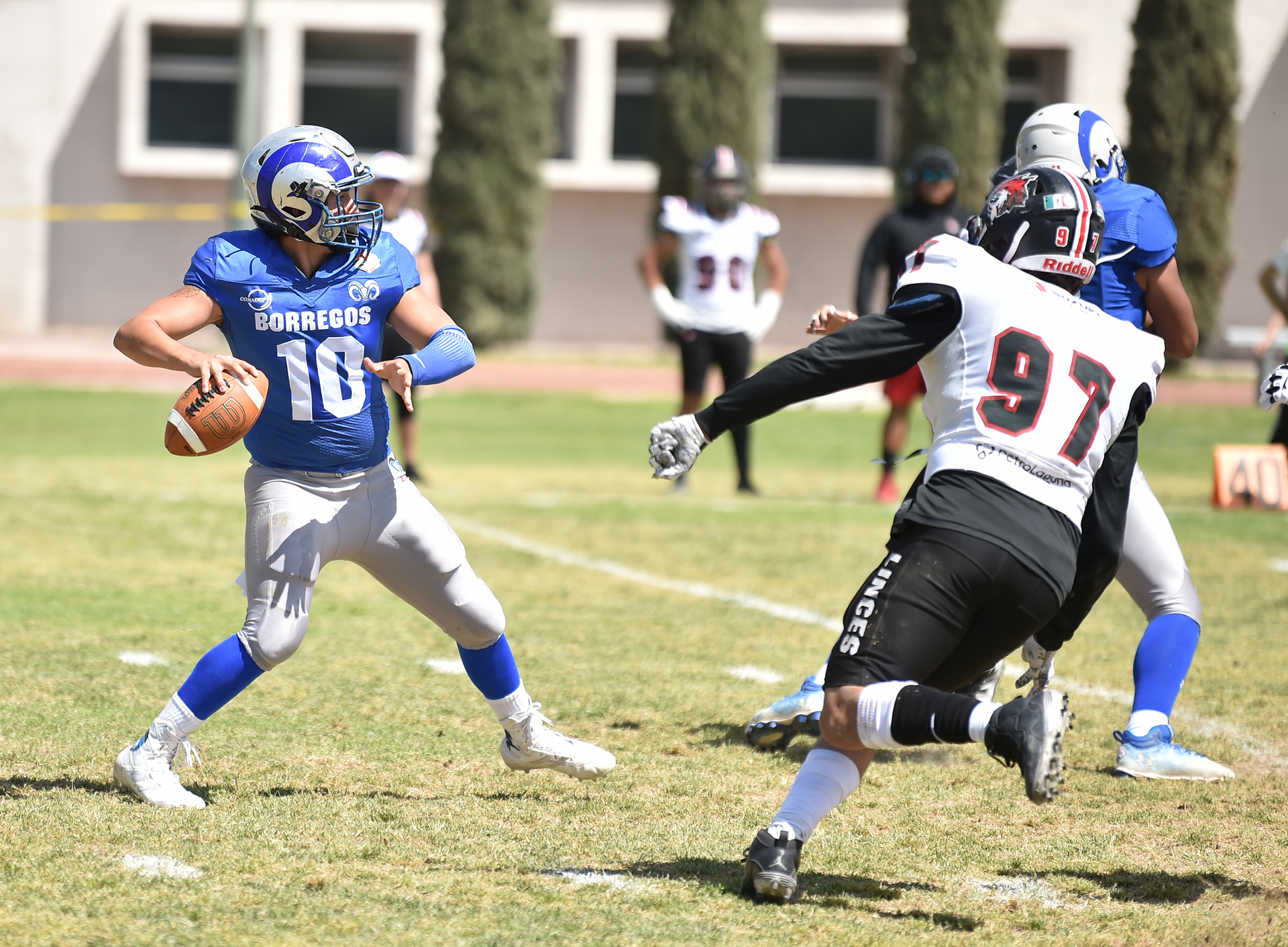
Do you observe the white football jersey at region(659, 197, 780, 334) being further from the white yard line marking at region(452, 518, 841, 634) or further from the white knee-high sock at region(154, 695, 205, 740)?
the white knee-high sock at region(154, 695, 205, 740)

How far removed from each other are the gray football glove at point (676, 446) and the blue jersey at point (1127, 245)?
69.7 inches

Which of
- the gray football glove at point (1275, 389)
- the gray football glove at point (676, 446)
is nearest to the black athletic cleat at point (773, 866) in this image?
the gray football glove at point (676, 446)

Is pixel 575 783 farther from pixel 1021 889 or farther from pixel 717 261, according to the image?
pixel 717 261

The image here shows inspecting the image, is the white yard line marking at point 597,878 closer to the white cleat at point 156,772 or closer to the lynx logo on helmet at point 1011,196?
the white cleat at point 156,772

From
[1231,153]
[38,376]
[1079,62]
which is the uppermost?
[1079,62]

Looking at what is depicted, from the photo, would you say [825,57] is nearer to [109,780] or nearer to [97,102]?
[97,102]

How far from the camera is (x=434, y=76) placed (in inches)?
1044

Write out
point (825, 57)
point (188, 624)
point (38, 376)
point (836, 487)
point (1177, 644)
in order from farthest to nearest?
point (825, 57) → point (38, 376) → point (836, 487) → point (188, 624) → point (1177, 644)

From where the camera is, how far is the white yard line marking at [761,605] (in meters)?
5.30

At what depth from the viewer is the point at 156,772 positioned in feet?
14.1

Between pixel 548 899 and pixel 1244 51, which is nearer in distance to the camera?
pixel 548 899

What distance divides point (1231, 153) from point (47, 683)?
21022 mm

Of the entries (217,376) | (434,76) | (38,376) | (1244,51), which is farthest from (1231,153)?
(217,376)

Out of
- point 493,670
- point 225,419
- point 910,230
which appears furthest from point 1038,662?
point 910,230
